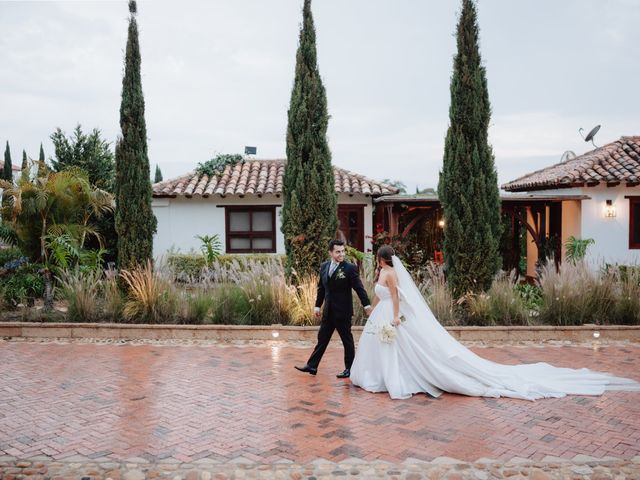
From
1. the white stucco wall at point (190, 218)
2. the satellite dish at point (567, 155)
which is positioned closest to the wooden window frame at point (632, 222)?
the satellite dish at point (567, 155)

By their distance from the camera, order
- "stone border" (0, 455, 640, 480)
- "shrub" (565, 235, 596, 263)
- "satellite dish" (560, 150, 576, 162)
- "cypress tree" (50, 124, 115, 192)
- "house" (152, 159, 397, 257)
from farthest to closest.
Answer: "satellite dish" (560, 150, 576, 162)
"house" (152, 159, 397, 257)
"cypress tree" (50, 124, 115, 192)
"shrub" (565, 235, 596, 263)
"stone border" (0, 455, 640, 480)

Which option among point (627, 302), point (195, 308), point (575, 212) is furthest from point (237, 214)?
point (627, 302)

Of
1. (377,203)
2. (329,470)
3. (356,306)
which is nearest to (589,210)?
(377,203)

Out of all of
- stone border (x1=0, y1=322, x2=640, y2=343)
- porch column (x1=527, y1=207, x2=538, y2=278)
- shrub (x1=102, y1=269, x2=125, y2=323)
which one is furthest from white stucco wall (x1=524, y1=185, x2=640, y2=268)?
shrub (x1=102, y1=269, x2=125, y2=323)

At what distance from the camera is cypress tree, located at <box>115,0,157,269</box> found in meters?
12.1

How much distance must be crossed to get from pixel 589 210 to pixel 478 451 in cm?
1364

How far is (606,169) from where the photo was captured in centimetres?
1642

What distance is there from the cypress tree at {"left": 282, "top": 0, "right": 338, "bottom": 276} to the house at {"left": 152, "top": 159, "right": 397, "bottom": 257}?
20.1 ft

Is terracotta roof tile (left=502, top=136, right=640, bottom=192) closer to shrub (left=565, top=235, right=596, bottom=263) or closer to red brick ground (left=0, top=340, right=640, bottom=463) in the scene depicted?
shrub (left=565, top=235, right=596, bottom=263)

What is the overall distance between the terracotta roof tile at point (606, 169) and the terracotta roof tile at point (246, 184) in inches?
199

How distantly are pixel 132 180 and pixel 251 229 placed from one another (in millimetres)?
6761

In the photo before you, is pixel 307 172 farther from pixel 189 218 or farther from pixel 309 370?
pixel 189 218

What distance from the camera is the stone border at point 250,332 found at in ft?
31.5

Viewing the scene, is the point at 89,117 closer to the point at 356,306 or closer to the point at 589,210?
the point at 356,306
